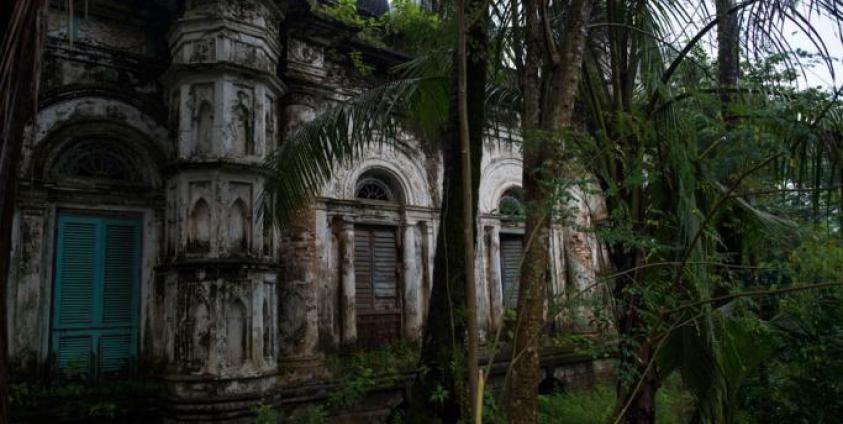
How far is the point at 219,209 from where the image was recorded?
5742mm

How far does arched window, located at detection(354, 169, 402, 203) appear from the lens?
27.1 ft

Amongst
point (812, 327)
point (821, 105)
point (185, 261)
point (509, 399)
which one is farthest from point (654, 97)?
point (185, 261)

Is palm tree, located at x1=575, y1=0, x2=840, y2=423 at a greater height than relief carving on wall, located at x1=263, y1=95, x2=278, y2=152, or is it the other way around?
relief carving on wall, located at x1=263, y1=95, x2=278, y2=152

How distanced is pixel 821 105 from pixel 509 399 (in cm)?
265

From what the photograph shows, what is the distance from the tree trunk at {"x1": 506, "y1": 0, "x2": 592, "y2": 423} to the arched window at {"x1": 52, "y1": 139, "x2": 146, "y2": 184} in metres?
4.84

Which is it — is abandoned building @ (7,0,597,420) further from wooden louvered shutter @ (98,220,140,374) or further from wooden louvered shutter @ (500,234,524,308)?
wooden louvered shutter @ (500,234,524,308)

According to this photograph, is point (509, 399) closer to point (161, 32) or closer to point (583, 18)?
point (583, 18)

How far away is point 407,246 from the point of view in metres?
8.32

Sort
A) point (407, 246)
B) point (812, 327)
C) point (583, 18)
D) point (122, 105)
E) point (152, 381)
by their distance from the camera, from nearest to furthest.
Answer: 1. point (583, 18)
2. point (812, 327)
3. point (152, 381)
4. point (122, 105)
5. point (407, 246)

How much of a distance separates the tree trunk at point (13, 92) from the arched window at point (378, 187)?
599cm

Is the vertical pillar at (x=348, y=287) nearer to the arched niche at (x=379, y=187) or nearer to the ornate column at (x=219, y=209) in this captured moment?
the arched niche at (x=379, y=187)

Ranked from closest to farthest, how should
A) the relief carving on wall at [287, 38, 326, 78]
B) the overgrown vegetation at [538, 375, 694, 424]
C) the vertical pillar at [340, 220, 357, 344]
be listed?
the overgrown vegetation at [538, 375, 694, 424]
the relief carving on wall at [287, 38, 326, 78]
the vertical pillar at [340, 220, 357, 344]

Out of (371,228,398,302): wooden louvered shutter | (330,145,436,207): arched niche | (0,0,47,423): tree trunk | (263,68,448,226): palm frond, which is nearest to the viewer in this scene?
(0,0,47,423): tree trunk

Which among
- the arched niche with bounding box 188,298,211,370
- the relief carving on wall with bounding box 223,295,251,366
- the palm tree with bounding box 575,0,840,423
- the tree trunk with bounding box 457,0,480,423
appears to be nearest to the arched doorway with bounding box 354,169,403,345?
the relief carving on wall with bounding box 223,295,251,366
